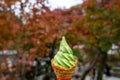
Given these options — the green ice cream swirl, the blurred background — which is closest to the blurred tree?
→ the blurred background

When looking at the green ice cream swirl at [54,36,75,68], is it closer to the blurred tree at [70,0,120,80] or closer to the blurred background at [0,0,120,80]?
the blurred background at [0,0,120,80]

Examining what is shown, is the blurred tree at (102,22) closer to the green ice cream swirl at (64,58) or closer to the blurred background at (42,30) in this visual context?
the blurred background at (42,30)

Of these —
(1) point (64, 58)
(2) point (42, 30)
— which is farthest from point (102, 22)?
(1) point (64, 58)

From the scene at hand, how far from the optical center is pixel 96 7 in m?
8.25

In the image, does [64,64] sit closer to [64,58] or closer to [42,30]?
[64,58]

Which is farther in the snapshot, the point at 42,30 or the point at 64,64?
the point at 42,30

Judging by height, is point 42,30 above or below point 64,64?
above

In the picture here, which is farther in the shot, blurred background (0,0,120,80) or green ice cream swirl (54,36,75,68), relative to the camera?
blurred background (0,0,120,80)

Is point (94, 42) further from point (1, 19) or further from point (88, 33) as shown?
point (1, 19)

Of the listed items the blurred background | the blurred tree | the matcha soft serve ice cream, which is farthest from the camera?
the blurred tree

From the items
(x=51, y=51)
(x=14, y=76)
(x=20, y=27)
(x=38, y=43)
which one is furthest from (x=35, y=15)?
(x=51, y=51)

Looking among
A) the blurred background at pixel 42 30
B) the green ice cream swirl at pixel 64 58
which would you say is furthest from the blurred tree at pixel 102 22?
the green ice cream swirl at pixel 64 58

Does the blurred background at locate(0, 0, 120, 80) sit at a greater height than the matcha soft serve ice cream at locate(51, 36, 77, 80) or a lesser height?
greater

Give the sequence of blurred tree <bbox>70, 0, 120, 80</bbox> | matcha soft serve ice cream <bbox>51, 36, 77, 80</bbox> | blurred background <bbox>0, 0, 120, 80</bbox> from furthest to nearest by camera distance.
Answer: blurred tree <bbox>70, 0, 120, 80</bbox>, blurred background <bbox>0, 0, 120, 80</bbox>, matcha soft serve ice cream <bbox>51, 36, 77, 80</bbox>
